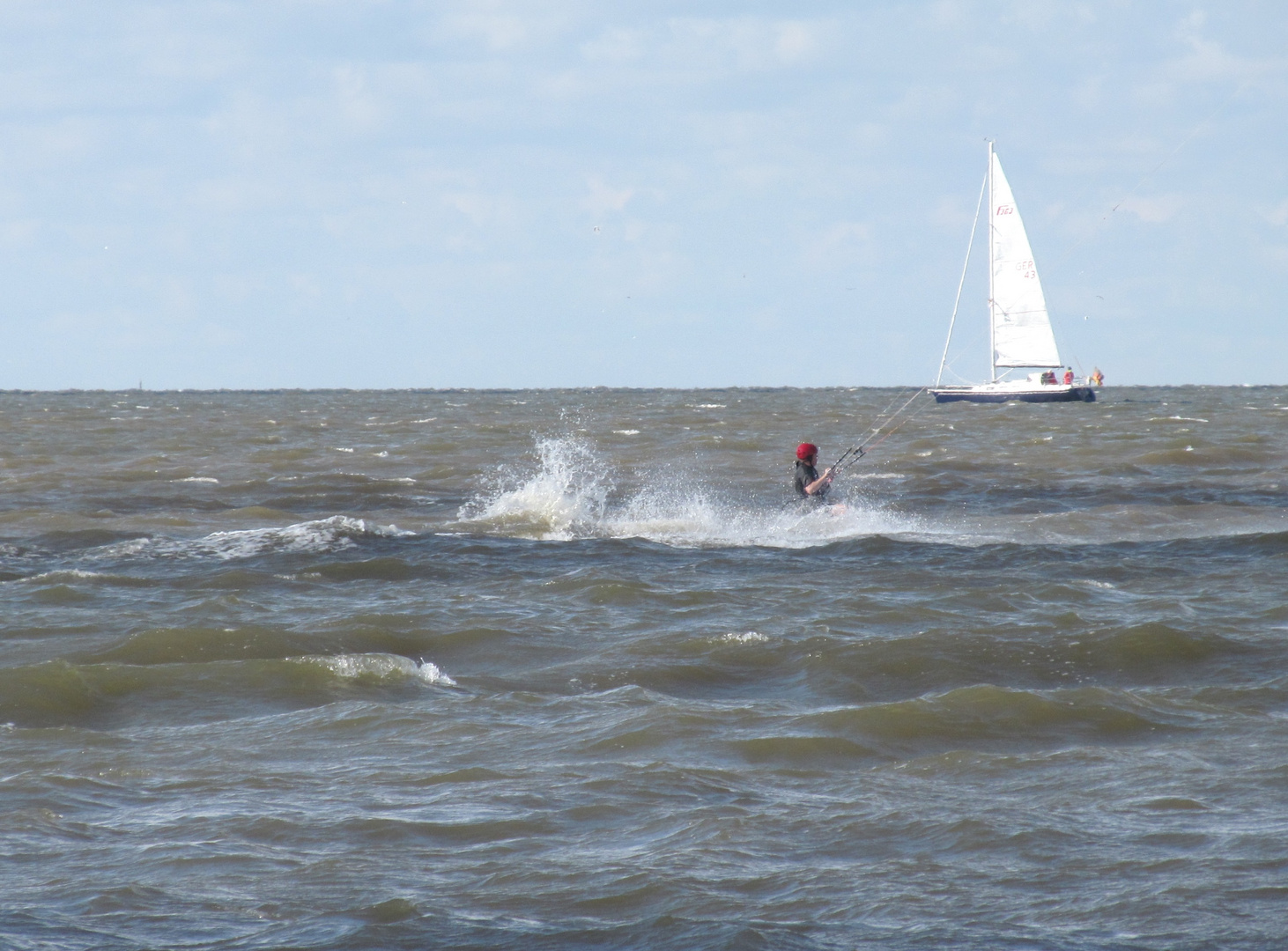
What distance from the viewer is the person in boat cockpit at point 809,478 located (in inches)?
651

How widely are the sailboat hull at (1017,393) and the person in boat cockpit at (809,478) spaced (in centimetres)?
4758

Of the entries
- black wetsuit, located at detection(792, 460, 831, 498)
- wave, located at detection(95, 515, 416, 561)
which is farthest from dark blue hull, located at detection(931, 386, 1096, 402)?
wave, located at detection(95, 515, 416, 561)

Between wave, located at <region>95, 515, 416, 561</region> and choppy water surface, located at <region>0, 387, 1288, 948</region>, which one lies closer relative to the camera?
choppy water surface, located at <region>0, 387, 1288, 948</region>

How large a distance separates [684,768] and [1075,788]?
2014 mm

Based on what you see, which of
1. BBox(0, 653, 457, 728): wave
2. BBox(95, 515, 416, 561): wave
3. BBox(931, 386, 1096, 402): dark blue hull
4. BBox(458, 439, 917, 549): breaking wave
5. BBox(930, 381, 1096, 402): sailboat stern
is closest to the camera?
BBox(0, 653, 457, 728): wave

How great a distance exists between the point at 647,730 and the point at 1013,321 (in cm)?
5473

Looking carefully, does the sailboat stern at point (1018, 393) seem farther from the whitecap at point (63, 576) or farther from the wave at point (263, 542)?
the whitecap at point (63, 576)

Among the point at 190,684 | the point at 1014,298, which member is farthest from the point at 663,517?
the point at 1014,298

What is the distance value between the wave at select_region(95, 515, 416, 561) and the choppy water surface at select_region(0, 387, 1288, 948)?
85 mm

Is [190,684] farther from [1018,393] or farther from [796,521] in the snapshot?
[1018,393]

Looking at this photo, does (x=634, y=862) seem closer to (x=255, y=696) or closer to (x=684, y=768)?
(x=684, y=768)

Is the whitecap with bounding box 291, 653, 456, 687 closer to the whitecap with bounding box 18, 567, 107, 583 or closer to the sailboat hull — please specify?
the whitecap with bounding box 18, 567, 107, 583

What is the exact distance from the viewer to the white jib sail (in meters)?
58.0

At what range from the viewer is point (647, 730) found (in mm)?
8273
